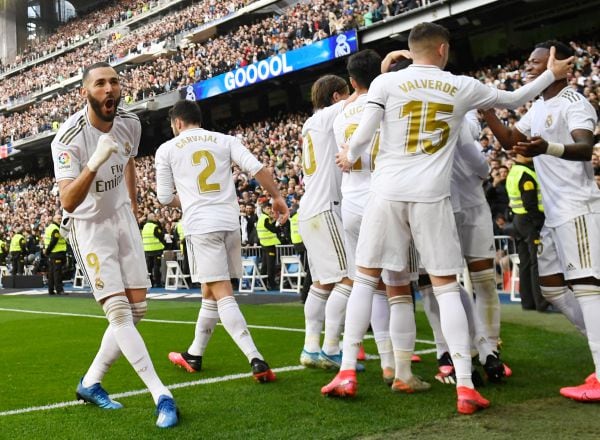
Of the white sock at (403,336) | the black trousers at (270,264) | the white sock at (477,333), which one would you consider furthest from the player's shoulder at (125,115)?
the black trousers at (270,264)

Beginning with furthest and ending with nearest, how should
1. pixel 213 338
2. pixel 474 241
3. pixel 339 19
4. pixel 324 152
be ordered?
pixel 339 19 → pixel 213 338 → pixel 324 152 → pixel 474 241

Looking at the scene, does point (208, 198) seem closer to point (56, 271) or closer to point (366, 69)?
point (366, 69)

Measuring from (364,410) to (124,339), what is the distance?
5.03 feet

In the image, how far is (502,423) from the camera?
12.6ft

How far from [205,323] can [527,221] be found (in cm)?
508

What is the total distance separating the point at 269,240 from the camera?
16.2 m

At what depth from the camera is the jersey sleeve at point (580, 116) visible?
14.8ft

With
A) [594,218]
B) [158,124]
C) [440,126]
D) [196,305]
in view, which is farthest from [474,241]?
[158,124]

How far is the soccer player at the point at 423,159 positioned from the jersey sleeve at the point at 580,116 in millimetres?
334

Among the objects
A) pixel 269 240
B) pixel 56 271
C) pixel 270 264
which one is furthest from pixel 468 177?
pixel 56 271

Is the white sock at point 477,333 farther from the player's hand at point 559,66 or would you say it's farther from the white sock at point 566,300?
the player's hand at point 559,66

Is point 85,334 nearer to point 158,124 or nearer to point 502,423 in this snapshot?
point 502,423

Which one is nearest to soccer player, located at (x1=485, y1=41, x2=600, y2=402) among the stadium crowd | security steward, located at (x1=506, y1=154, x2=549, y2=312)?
security steward, located at (x1=506, y1=154, x2=549, y2=312)

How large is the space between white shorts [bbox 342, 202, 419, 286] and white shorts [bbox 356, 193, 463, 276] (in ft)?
1.22
